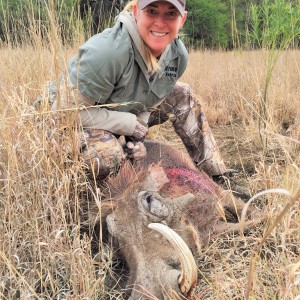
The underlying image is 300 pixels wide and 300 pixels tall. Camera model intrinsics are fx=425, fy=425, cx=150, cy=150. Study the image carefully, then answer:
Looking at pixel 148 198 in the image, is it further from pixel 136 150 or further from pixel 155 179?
pixel 136 150

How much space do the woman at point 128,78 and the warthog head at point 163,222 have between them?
339 millimetres

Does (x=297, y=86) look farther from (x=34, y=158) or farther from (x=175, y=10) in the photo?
(x=34, y=158)

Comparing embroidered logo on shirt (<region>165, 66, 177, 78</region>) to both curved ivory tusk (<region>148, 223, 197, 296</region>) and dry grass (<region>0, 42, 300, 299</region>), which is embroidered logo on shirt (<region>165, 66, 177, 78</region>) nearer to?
dry grass (<region>0, 42, 300, 299</region>)

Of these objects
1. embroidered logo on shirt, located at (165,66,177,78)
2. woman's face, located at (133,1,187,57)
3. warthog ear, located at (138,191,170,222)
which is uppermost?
woman's face, located at (133,1,187,57)

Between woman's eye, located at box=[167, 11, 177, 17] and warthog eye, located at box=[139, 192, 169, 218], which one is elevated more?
woman's eye, located at box=[167, 11, 177, 17]

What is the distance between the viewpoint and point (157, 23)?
7.92 feet

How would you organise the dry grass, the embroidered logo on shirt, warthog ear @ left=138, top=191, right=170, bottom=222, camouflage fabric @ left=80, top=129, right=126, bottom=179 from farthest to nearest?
the embroidered logo on shirt → camouflage fabric @ left=80, top=129, right=126, bottom=179 → warthog ear @ left=138, top=191, right=170, bottom=222 → the dry grass

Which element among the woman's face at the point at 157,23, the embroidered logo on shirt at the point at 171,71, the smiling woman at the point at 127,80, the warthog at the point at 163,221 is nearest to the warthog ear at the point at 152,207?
the warthog at the point at 163,221

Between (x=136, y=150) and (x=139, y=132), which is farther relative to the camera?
(x=139, y=132)

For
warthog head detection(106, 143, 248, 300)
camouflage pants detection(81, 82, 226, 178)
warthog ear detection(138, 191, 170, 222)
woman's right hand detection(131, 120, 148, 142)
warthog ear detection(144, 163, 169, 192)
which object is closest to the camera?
warthog head detection(106, 143, 248, 300)

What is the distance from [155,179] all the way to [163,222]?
0.85ft

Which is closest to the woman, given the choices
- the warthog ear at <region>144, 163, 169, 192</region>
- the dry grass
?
the dry grass

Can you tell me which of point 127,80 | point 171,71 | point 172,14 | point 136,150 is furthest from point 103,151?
point 172,14

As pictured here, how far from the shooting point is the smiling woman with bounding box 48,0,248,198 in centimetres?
241
